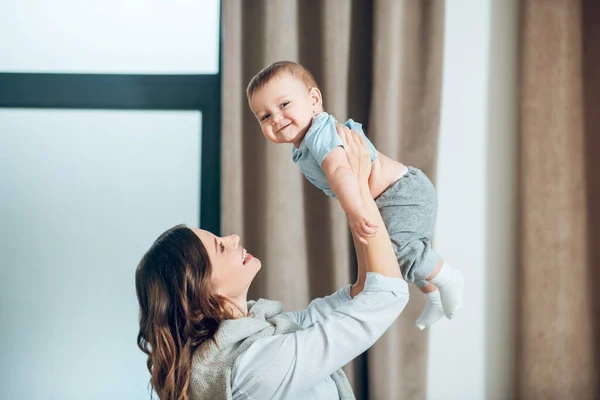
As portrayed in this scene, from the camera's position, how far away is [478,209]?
87.9 inches

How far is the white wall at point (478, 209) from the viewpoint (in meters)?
2.22

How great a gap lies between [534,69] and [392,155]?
616mm

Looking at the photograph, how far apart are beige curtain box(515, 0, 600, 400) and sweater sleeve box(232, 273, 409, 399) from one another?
1.17 m

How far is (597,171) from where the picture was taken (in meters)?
2.13

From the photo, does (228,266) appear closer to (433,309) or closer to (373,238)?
(373,238)

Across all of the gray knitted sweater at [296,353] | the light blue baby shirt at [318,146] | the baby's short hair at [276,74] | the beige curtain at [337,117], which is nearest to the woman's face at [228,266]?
the gray knitted sweater at [296,353]

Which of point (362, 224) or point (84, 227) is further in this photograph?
point (84, 227)

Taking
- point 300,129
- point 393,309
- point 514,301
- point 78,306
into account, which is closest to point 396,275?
point 393,309

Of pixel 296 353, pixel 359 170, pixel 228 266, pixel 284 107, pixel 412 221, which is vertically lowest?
pixel 296 353

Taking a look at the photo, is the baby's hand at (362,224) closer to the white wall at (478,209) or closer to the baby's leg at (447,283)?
the baby's leg at (447,283)

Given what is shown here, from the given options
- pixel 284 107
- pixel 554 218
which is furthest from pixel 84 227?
pixel 554 218

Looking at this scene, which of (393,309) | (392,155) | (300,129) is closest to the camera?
(393,309)

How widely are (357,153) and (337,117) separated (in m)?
0.87

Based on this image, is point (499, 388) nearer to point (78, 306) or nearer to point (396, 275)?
point (396, 275)
